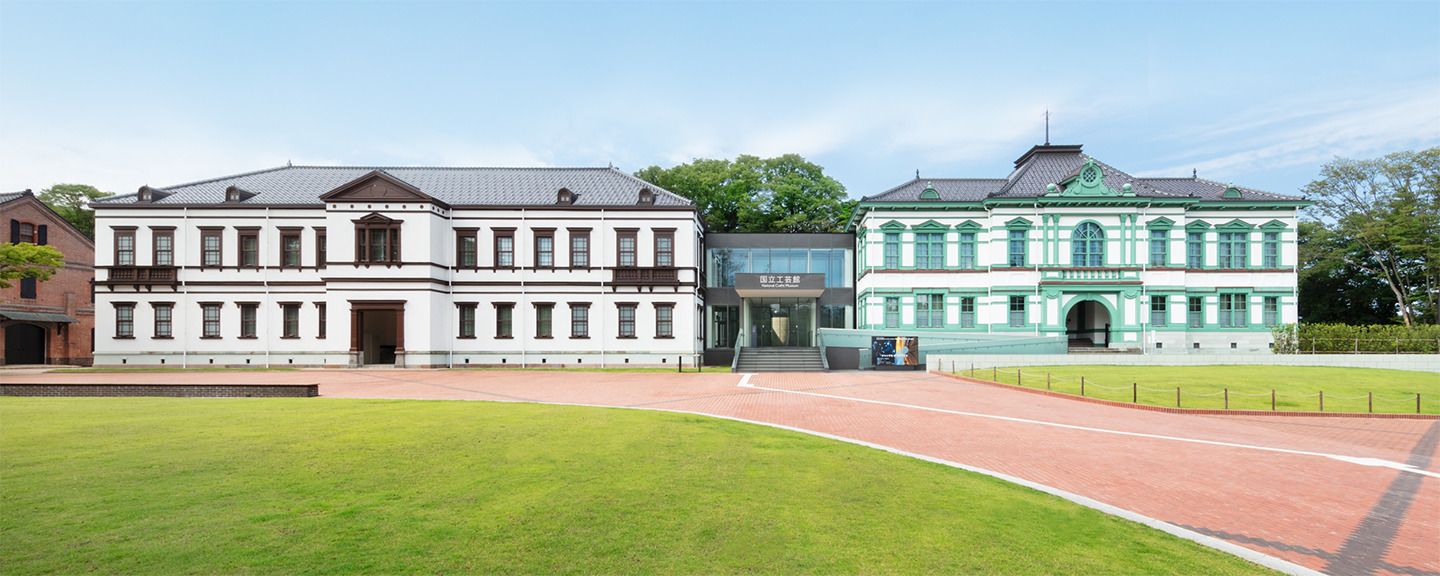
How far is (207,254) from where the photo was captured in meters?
33.4

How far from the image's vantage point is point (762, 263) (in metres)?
39.6

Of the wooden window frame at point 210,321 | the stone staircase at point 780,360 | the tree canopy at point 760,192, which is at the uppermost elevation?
the tree canopy at point 760,192

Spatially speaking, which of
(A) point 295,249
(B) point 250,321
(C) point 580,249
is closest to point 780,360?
(C) point 580,249

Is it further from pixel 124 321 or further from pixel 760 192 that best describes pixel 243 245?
pixel 760 192

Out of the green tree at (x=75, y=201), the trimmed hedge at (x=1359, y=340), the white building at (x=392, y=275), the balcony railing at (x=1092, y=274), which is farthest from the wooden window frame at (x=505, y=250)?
the trimmed hedge at (x=1359, y=340)

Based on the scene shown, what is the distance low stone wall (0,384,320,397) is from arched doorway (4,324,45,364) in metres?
27.7

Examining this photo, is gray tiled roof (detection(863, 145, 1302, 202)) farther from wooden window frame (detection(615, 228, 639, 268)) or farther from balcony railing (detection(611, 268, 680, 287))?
wooden window frame (detection(615, 228, 639, 268))

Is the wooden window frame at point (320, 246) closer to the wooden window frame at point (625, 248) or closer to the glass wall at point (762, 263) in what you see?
the wooden window frame at point (625, 248)

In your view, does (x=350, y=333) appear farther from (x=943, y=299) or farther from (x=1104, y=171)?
(x=1104, y=171)

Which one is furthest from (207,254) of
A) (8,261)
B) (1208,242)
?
(1208,242)

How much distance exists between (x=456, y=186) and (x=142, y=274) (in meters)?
15.6

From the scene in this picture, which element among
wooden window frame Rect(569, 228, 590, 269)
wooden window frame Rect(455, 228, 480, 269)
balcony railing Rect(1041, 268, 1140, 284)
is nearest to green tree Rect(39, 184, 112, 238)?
wooden window frame Rect(455, 228, 480, 269)

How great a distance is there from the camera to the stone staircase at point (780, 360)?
3159cm

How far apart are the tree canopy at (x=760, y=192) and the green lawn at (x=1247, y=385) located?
1038 inches
